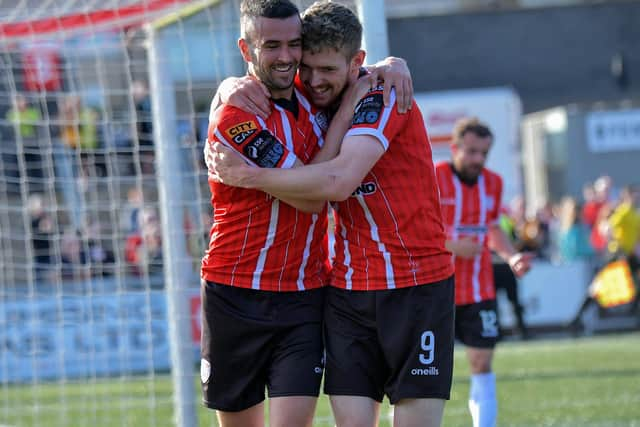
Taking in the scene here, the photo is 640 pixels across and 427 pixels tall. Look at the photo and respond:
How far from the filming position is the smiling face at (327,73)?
4.55m

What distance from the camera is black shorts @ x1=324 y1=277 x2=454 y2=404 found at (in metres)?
4.65

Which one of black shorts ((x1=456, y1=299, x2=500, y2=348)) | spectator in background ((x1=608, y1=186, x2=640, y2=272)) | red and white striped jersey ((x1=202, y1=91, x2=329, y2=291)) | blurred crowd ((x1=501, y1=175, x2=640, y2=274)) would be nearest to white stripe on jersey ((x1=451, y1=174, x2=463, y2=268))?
black shorts ((x1=456, y1=299, x2=500, y2=348))

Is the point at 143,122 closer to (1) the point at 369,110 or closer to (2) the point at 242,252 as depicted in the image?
(2) the point at 242,252

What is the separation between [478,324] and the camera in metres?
7.41

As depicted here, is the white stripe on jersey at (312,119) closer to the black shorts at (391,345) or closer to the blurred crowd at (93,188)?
the black shorts at (391,345)

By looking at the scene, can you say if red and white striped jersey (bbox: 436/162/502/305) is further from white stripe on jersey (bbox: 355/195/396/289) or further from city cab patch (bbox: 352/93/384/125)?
city cab patch (bbox: 352/93/384/125)

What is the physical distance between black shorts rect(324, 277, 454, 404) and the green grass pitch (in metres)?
3.65

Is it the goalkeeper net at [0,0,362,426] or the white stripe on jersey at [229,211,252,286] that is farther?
the goalkeeper net at [0,0,362,426]

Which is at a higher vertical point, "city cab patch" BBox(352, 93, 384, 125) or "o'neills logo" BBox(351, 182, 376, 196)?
"city cab patch" BBox(352, 93, 384, 125)

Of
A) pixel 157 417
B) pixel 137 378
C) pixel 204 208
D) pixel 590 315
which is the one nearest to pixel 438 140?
pixel 590 315

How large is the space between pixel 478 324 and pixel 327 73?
323cm

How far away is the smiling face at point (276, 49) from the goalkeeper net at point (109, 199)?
2.49 meters

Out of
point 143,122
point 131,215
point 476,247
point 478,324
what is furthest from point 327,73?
point 131,215

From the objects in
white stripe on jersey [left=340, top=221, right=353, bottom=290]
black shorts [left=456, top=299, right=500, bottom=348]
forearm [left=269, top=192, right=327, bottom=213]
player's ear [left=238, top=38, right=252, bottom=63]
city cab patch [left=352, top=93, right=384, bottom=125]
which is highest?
player's ear [left=238, top=38, right=252, bottom=63]
